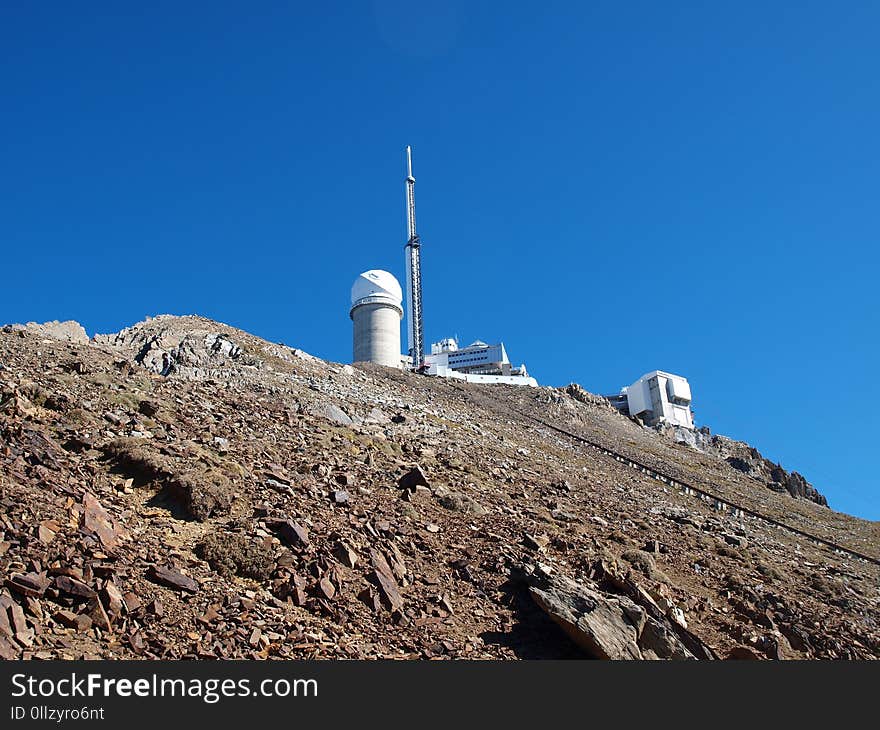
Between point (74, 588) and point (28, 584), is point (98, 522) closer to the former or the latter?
point (74, 588)

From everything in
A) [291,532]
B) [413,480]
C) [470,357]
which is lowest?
[291,532]

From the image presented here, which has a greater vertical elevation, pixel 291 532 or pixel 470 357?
pixel 470 357

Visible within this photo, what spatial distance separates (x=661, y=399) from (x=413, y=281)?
27570mm

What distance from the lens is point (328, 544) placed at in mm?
11977

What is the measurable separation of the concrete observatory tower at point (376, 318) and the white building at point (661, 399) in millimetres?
25371

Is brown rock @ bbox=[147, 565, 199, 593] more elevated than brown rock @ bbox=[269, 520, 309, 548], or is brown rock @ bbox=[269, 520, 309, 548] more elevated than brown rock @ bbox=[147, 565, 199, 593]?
brown rock @ bbox=[269, 520, 309, 548]

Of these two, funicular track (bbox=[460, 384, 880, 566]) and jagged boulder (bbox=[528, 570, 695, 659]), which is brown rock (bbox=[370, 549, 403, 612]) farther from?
funicular track (bbox=[460, 384, 880, 566])

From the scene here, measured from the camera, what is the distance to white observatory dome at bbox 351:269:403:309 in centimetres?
6094

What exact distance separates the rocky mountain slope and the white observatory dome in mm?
35312

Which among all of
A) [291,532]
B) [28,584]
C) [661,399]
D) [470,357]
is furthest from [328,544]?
[470,357]

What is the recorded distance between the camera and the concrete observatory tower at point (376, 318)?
2334 inches

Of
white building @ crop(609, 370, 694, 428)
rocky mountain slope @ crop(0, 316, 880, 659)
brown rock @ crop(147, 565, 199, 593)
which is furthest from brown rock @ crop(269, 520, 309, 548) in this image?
white building @ crop(609, 370, 694, 428)

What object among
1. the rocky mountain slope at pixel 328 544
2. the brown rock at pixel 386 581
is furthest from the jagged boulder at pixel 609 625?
the brown rock at pixel 386 581

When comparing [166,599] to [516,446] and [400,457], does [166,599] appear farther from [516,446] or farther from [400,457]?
[516,446]
